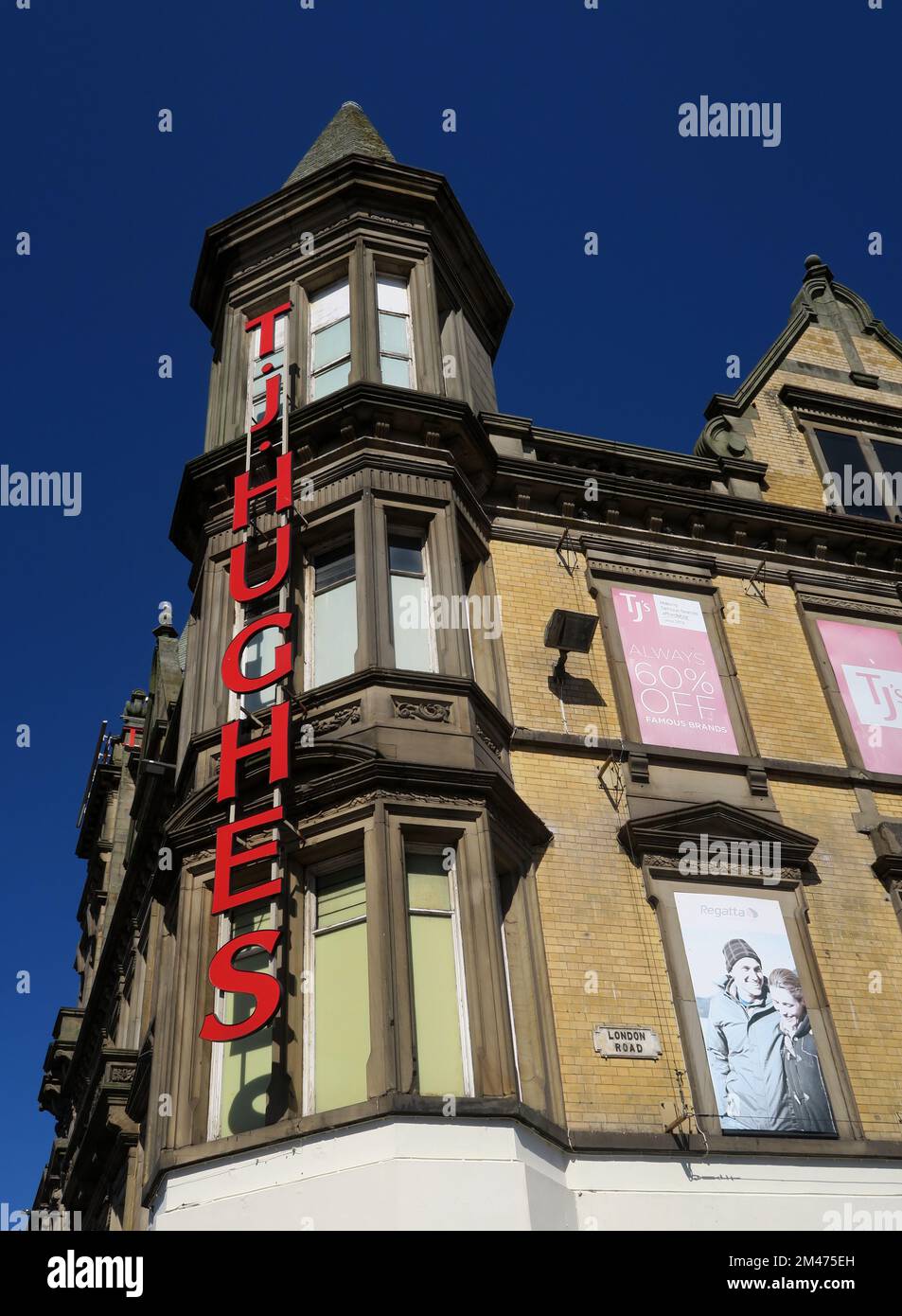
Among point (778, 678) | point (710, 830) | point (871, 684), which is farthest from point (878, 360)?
point (710, 830)

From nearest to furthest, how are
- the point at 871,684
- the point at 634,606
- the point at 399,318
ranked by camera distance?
1. the point at 634,606
2. the point at 871,684
3. the point at 399,318

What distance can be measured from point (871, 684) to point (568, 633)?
5024mm

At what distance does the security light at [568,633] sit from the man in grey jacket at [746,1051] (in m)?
4.03

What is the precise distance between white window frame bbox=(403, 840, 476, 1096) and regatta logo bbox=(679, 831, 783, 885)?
10.5ft

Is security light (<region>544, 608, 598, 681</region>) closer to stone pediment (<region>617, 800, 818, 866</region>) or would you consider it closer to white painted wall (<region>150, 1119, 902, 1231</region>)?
stone pediment (<region>617, 800, 818, 866</region>)

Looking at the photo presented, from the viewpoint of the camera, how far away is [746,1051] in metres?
12.8

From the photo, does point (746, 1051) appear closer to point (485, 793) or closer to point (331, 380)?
point (485, 793)

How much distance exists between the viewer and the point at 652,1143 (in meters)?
11.7
